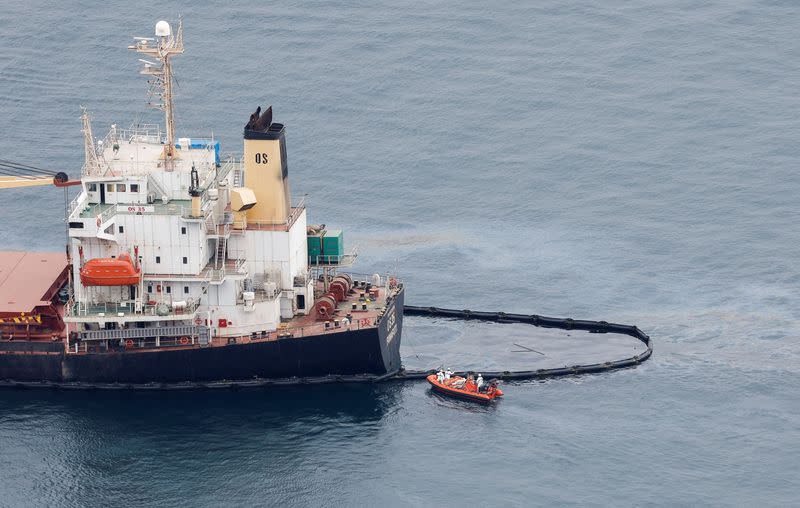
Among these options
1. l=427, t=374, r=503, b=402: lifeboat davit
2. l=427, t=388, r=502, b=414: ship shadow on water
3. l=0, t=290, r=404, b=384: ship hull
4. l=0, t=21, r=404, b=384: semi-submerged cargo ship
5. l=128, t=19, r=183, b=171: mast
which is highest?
l=128, t=19, r=183, b=171: mast

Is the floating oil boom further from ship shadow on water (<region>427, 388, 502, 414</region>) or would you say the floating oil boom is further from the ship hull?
ship shadow on water (<region>427, 388, 502, 414</region>)

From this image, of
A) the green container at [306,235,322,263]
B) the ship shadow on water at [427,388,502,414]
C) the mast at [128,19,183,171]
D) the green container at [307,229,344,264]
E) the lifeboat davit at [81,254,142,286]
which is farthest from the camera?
the green container at [306,235,322,263]

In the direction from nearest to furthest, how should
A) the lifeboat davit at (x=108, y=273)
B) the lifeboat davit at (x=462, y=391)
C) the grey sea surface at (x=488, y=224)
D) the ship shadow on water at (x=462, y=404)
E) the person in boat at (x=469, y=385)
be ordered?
1. the grey sea surface at (x=488, y=224)
2. the ship shadow on water at (x=462, y=404)
3. the lifeboat davit at (x=462, y=391)
4. the person in boat at (x=469, y=385)
5. the lifeboat davit at (x=108, y=273)

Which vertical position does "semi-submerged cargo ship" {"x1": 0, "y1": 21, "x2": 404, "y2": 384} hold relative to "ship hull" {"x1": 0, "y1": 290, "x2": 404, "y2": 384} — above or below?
above

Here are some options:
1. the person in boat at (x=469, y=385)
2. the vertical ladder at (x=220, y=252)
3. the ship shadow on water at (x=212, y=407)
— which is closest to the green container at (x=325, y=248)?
the vertical ladder at (x=220, y=252)

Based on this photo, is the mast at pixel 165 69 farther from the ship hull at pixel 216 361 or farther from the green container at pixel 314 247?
the ship hull at pixel 216 361

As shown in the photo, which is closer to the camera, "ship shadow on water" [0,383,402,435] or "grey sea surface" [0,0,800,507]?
"grey sea surface" [0,0,800,507]

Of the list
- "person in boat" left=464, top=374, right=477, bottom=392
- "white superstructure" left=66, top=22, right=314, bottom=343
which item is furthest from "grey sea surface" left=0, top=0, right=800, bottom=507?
"white superstructure" left=66, top=22, right=314, bottom=343
